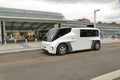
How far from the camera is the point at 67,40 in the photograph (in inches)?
394

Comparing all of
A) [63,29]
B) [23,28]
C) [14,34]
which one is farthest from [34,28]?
[63,29]

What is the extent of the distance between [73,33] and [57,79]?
607cm

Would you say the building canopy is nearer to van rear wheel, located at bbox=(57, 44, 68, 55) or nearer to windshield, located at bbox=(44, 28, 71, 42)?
windshield, located at bbox=(44, 28, 71, 42)

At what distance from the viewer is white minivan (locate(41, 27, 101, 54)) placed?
9.59 metres

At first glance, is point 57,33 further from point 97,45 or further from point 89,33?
point 97,45

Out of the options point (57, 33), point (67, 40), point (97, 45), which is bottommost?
point (97, 45)

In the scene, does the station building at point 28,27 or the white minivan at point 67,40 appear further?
the station building at point 28,27

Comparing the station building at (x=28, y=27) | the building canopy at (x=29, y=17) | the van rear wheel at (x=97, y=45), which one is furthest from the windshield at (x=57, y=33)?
the station building at (x=28, y=27)

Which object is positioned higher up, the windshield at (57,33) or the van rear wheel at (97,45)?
the windshield at (57,33)

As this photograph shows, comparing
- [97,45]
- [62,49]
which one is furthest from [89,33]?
[62,49]

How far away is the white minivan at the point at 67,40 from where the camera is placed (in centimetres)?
959

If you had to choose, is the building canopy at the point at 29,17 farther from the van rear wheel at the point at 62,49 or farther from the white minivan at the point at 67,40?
the van rear wheel at the point at 62,49

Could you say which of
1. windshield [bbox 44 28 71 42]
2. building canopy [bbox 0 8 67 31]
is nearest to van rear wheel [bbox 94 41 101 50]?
windshield [bbox 44 28 71 42]

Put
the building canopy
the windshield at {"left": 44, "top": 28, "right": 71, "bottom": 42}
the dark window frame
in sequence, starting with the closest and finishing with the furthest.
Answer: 1. the windshield at {"left": 44, "top": 28, "right": 71, "bottom": 42}
2. the dark window frame
3. the building canopy
